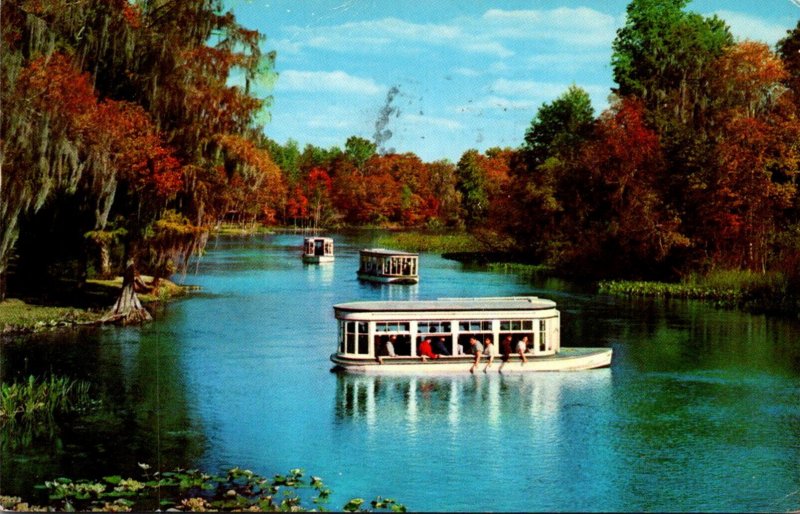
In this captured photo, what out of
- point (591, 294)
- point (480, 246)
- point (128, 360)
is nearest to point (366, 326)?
point (128, 360)

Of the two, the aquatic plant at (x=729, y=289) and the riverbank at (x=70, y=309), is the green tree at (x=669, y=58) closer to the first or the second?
the aquatic plant at (x=729, y=289)

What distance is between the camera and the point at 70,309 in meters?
21.8

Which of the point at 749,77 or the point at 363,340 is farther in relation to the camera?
the point at 749,77

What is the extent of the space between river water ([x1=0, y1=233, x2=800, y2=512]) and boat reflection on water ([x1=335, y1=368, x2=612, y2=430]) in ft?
0.19

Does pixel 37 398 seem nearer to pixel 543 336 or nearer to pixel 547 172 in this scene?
pixel 543 336

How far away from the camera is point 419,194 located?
1049 inches

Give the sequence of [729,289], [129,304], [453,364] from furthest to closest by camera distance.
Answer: [729,289] → [129,304] → [453,364]

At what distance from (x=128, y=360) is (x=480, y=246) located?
1814 cm

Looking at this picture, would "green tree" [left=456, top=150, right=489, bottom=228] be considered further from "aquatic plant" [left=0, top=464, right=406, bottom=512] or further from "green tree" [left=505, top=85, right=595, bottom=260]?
"aquatic plant" [left=0, top=464, right=406, bottom=512]

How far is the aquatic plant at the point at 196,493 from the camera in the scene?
41.0 feet

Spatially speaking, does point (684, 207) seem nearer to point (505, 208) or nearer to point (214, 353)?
point (505, 208)

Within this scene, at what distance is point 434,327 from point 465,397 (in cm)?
291

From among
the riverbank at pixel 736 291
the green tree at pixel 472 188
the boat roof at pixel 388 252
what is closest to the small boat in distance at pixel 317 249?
the boat roof at pixel 388 252

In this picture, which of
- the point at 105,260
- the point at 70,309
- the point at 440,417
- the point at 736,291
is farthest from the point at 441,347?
the point at 736,291
